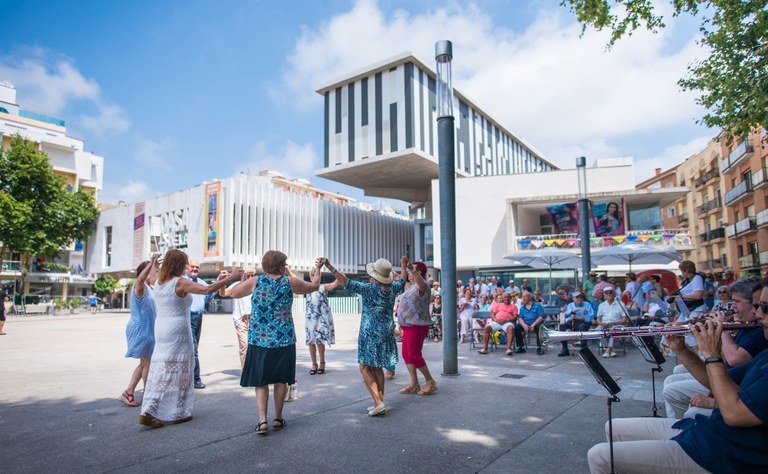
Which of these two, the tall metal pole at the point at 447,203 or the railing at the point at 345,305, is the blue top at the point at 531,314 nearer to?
the tall metal pole at the point at 447,203

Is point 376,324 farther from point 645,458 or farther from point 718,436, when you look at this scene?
point 718,436

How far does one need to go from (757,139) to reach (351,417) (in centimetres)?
4218

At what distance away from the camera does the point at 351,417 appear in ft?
16.6

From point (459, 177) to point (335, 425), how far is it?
123 feet

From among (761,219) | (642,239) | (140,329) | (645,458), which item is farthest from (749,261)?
(140,329)

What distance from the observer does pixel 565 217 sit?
3472 cm

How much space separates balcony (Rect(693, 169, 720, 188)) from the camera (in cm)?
4228

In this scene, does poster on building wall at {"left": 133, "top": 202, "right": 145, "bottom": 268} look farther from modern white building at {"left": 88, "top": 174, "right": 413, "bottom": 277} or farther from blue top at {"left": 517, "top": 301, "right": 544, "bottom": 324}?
blue top at {"left": 517, "top": 301, "right": 544, "bottom": 324}

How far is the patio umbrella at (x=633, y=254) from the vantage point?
14.9m

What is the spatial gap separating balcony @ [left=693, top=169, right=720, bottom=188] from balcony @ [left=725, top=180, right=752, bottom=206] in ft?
11.8

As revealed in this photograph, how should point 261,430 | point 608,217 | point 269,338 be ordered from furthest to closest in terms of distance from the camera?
point 608,217 < point 269,338 < point 261,430

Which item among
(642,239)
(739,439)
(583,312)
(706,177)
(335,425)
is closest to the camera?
(739,439)

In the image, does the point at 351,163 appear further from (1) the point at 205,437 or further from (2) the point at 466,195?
(1) the point at 205,437

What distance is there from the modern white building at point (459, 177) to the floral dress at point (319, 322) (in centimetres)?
2600
